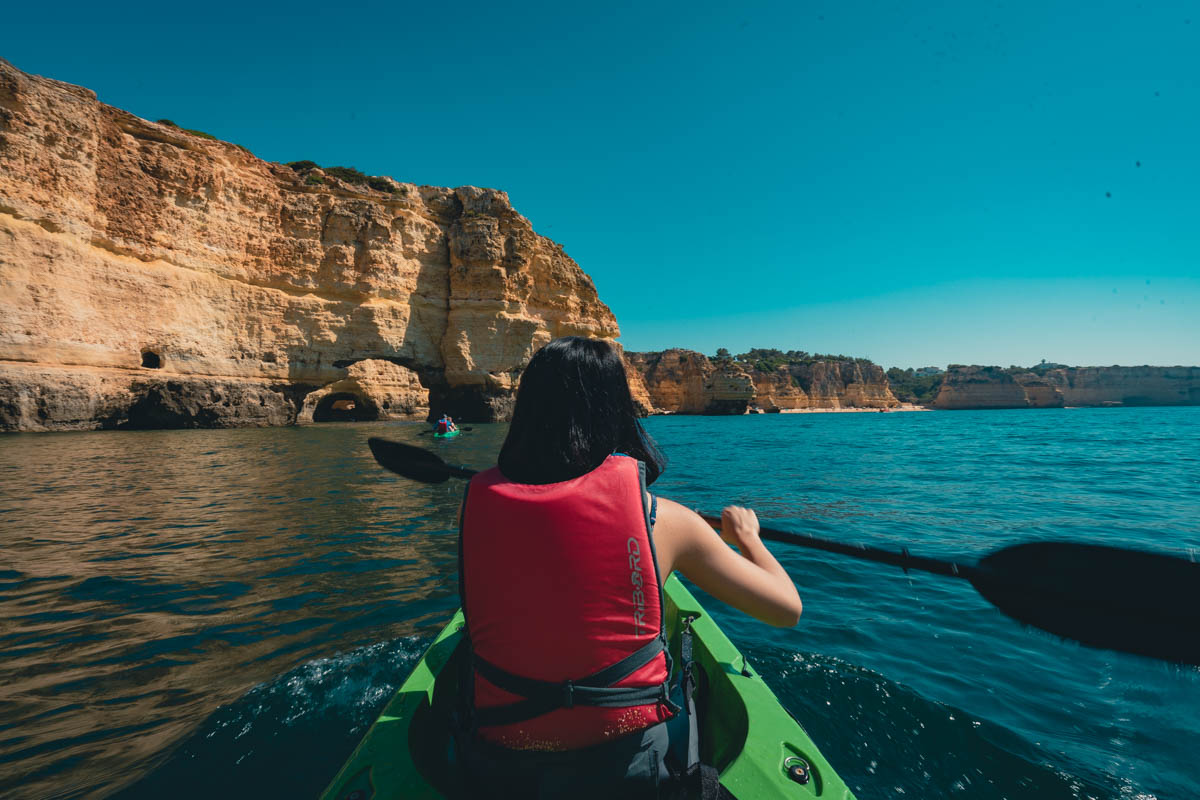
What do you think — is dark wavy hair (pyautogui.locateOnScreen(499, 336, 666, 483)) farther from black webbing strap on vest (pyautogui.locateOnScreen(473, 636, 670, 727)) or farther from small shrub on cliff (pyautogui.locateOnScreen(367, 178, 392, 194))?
small shrub on cliff (pyautogui.locateOnScreen(367, 178, 392, 194))

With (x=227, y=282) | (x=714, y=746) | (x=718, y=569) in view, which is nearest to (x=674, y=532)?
(x=718, y=569)

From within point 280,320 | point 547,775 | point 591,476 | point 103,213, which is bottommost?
point 547,775

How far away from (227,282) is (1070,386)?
126797mm

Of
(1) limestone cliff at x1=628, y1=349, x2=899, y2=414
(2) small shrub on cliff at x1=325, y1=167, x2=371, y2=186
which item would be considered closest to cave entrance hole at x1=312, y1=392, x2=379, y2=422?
(2) small shrub on cliff at x1=325, y1=167, x2=371, y2=186

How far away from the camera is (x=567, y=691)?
1304mm

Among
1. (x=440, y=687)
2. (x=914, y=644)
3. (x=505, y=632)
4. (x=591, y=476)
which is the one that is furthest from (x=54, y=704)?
(x=914, y=644)

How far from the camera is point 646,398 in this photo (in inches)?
2366

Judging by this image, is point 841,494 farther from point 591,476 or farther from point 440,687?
point 591,476

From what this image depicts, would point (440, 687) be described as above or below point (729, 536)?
below

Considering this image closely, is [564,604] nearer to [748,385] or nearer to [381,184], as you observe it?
[381,184]

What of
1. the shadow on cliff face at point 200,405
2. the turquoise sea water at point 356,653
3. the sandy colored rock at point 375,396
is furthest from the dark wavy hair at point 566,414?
the sandy colored rock at point 375,396

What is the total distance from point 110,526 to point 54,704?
4.60 m

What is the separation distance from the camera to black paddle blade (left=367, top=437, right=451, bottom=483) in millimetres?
3695

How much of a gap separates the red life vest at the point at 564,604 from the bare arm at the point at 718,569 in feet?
0.34
